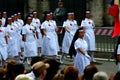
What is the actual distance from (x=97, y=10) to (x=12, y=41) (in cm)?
943

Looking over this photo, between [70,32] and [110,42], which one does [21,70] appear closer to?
[70,32]

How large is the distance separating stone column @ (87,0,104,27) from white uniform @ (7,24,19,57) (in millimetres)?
9089

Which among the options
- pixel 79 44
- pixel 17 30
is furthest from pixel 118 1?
pixel 17 30

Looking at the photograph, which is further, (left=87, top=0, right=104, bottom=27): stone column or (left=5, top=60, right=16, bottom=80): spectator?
(left=87, top=0, right=104, bottom=27): stone column

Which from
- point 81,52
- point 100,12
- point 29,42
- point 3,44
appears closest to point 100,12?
point 100,12

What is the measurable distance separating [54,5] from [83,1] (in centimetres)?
181

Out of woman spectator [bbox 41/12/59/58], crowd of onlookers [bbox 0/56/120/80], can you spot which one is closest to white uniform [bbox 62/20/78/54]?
woman spectator [bbox 41/12/59/58]

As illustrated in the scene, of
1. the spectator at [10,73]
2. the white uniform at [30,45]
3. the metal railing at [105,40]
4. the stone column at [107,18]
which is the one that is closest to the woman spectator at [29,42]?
the white uniform at [30,45]

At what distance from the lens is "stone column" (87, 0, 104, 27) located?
28859 millimetres

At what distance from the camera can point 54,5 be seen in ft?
101

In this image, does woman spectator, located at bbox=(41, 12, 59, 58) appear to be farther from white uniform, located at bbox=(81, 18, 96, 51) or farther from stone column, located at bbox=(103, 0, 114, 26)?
stone column, located at bbox=(103, 0, 114, 26)

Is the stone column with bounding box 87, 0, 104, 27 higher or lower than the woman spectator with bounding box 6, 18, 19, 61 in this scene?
higher

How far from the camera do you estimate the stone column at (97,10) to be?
28859 mm

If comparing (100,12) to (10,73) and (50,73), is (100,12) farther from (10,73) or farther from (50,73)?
(50,73)
